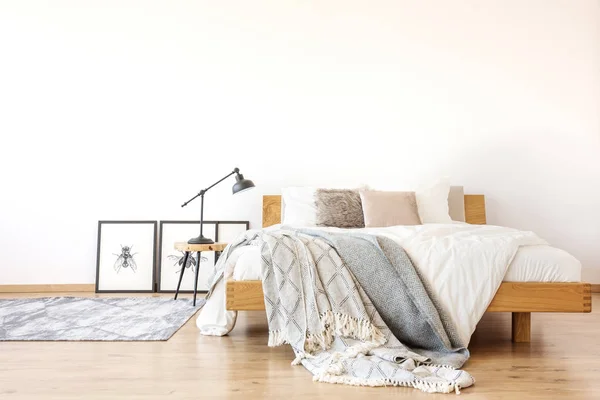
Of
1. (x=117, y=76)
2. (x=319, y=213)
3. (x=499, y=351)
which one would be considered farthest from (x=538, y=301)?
(x=117, y=76)

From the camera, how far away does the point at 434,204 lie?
459cm

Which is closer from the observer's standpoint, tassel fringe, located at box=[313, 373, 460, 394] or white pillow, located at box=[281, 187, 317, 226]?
tassel fringe, located at box=[313, 373, 460, 394]

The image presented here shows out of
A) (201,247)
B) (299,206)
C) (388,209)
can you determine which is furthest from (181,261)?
(388,209)

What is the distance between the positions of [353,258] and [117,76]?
3.27 metres

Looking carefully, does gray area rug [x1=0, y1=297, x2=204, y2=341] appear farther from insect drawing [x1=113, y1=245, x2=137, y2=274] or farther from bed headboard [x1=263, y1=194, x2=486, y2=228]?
bed headboard [x1=263, y1=194, x2=486, y2=228]

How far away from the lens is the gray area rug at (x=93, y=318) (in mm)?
3211

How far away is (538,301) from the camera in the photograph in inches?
113

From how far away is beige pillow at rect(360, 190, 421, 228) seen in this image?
4.29m

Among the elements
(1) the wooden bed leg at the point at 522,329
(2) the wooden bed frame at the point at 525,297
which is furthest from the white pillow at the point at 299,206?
(1) the wooden bed leg at the point at 522,329

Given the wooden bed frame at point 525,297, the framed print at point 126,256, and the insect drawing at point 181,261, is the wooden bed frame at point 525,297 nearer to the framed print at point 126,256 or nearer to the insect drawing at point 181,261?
the insect drawing at point 181,261

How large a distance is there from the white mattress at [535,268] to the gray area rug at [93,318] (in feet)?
2.16

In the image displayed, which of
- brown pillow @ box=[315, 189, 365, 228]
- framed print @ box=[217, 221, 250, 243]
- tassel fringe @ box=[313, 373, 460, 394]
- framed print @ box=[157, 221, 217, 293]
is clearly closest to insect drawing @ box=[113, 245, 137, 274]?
framed print @ box=[157, 221, 217, 293]

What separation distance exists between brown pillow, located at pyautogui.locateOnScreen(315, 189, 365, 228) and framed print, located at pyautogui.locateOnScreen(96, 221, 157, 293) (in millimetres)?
1591

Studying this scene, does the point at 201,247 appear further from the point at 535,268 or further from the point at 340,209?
the point at 535,268
